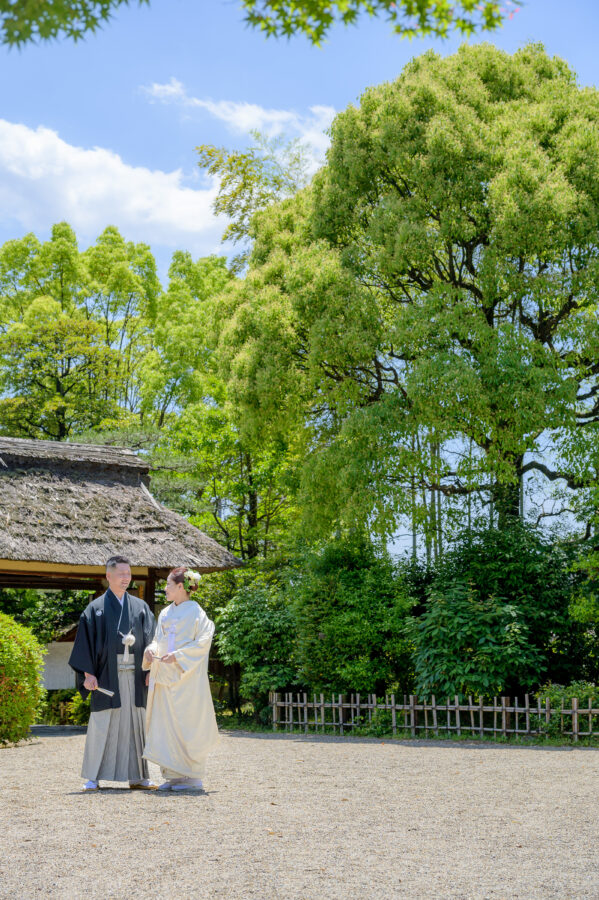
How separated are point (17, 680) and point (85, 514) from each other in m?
3.34

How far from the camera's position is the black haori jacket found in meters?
6.30

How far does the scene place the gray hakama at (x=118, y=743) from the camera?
6.20 m

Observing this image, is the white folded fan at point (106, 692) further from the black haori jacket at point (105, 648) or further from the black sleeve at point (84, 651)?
the black sleeve at point (84, 651)

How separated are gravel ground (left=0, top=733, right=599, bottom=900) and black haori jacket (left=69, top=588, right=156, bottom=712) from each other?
682 mm

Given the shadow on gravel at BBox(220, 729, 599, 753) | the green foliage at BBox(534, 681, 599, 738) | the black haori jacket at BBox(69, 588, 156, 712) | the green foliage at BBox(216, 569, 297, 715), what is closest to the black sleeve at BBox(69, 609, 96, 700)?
the black haori jacket at BBox(69, 588, 156, 712)

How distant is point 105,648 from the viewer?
6.40m

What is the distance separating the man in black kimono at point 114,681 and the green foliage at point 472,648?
4991 mm

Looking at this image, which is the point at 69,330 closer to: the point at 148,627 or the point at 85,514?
the point at 85,514

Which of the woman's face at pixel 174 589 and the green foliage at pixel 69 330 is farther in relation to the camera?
the green foliage at pixel 69 330

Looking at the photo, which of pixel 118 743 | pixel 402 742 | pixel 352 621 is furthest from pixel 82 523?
pixel 118 743

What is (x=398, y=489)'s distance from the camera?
11.6 metres

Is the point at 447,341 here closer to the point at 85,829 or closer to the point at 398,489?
the point at 398,489

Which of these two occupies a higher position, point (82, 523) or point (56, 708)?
point (82, 523)

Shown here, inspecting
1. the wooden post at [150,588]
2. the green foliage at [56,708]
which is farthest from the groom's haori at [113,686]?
the green foliage at [56,708]
